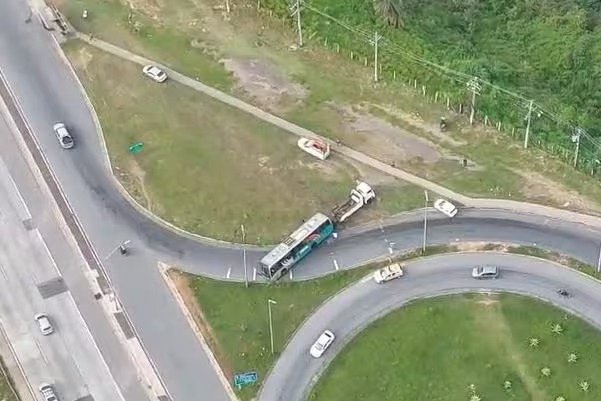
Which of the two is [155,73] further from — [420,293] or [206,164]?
[420,293]

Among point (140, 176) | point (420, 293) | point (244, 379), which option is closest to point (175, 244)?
point (140, 176)

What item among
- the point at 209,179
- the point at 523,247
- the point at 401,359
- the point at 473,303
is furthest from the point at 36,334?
the point at 523,247

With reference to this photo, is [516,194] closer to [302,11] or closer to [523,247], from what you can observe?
[523,247]

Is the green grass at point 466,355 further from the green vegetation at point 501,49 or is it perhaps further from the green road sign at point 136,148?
the green road sign at point 136,148

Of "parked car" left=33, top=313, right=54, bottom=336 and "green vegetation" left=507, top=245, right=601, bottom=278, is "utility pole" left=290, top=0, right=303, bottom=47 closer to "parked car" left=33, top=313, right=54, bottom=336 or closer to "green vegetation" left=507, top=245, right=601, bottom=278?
"green vegetation" left=507, top=245, right=601, bottom=278

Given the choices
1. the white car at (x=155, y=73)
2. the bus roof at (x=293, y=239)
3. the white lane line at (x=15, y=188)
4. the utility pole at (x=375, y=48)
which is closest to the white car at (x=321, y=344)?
the bus roof at (x=293, y=239)
